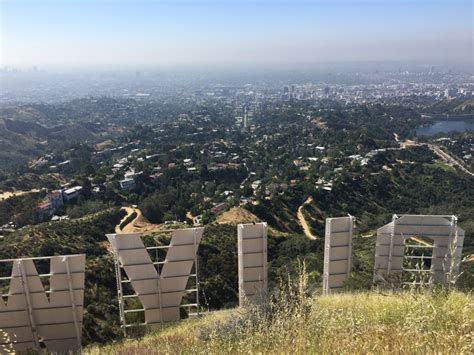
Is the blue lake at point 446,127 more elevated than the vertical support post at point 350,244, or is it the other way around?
the vertical support post at point 350,244

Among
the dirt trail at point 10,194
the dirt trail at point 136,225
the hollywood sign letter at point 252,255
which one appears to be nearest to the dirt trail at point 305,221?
the dirt trail at point 136,225

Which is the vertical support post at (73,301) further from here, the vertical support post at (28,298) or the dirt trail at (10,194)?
the dirt trail at (10,194)

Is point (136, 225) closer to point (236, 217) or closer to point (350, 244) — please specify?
point (236, 217)

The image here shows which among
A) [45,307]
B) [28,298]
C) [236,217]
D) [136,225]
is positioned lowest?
[136,225]

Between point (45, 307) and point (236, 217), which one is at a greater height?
point (45, 307)

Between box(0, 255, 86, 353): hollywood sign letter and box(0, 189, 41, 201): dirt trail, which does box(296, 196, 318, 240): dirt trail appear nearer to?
box(0, 255, 86, 353): hollywood sign letter

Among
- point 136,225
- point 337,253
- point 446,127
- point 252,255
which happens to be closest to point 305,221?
point 136,225

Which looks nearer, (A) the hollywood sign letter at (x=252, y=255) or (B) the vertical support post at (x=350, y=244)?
(A) the hollywood sign letter at (x=252, y=255)

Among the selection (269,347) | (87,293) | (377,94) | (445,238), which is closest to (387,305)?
(269,347)
